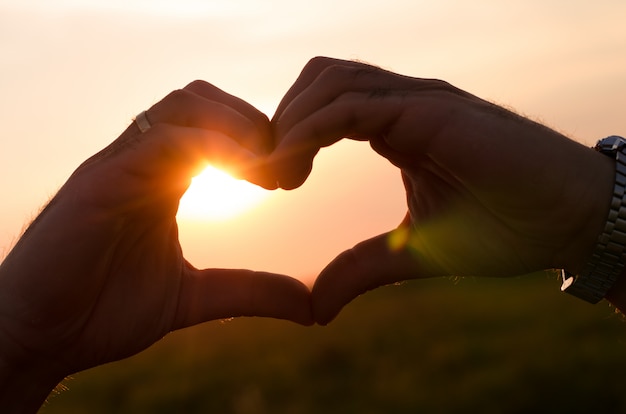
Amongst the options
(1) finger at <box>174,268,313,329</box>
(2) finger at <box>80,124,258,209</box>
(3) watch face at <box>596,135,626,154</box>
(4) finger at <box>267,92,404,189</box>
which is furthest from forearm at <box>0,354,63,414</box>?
(3) watch face at <box>596,135,626,154</box>

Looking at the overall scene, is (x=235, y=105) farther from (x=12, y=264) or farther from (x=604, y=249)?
(x=604, y=249)

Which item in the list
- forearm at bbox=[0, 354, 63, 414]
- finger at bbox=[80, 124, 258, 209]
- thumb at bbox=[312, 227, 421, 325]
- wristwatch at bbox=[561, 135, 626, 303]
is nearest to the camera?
finger at bbox=[80, 124, 258, 209]

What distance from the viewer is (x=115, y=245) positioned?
259cm

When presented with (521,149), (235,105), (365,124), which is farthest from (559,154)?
(235,105)

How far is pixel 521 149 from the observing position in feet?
7.71

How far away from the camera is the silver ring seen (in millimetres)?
2445

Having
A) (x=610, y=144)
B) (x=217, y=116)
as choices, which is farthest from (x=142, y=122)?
(x=610, y=144)

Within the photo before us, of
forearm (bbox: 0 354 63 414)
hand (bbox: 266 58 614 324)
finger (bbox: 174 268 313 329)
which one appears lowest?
forearm (bbox: 0 354 63 414)

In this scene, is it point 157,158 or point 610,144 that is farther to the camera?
point 610,144

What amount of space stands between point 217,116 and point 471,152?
887 mm

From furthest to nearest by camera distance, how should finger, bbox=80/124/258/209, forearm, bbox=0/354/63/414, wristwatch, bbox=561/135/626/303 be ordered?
forearm, bbox=0/354/63/414, wristwatch, bbox=561/135/626/303, finger, bbox=80/124/258/209

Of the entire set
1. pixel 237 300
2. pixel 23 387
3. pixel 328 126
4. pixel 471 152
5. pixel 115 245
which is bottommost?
pixel 23 387

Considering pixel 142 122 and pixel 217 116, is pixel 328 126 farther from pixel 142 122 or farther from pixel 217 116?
pixel 142 122

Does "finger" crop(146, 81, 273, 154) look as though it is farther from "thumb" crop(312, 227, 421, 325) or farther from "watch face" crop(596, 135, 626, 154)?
"watch face" crop(596, 135, 626, 154)
